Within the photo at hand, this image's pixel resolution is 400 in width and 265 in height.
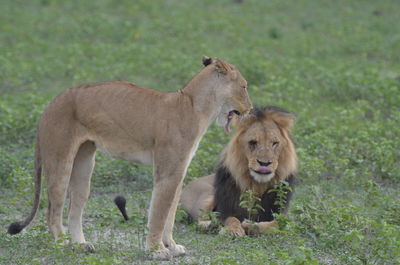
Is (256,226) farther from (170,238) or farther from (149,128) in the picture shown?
(149,128)

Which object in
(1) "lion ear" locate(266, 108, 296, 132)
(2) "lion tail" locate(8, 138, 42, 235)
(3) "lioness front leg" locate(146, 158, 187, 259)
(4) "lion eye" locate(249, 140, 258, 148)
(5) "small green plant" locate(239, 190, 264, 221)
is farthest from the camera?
(1) "lion ear" locate(266, 108, 296, 132)

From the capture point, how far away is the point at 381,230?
445cm

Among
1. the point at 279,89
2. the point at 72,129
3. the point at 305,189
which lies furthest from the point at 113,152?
the point at 279,89

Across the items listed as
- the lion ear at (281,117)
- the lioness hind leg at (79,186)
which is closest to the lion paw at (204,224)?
the lion ear at (281,117)

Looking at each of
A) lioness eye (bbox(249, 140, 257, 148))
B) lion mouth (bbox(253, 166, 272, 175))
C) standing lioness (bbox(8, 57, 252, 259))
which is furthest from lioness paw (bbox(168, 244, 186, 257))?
lioness eye (bbox(249, 140, 257, 148))

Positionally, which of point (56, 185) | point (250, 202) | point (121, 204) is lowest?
point (121, 204)

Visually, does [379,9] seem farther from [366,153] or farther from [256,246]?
[256,246]

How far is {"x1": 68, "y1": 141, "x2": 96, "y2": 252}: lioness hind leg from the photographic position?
4.91 m

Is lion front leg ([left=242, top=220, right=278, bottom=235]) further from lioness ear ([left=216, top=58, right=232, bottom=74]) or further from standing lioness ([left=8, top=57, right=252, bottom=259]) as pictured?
lioness ear ([left=216, top=58, right=232, bottom=74])

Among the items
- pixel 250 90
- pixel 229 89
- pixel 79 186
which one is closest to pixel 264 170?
pixel 229 89

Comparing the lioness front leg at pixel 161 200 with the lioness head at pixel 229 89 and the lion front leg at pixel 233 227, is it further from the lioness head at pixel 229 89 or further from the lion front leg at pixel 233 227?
the lion front leg at pixel 233 227

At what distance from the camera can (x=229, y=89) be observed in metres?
4.70

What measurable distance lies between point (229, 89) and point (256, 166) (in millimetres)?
795

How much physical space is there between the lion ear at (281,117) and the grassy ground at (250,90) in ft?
1.49
